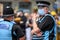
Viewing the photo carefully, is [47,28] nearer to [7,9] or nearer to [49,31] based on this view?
[49,31]

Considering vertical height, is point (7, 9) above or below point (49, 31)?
above

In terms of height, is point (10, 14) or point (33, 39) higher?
point (10, 14)

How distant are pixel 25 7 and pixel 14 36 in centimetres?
2076

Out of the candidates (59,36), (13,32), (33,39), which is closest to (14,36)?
(13,32)

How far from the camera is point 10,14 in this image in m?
6.28

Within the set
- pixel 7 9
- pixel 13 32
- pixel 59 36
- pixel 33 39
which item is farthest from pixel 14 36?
pixel 59 36

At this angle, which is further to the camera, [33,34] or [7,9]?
[33,34]

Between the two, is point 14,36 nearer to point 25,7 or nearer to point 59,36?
point 59,36

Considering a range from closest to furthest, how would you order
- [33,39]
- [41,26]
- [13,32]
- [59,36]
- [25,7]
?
[13,32] < [41,26] < [33,39] < [59,36] < [25,7]

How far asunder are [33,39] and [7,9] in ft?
3.91

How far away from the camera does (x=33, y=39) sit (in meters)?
7.16

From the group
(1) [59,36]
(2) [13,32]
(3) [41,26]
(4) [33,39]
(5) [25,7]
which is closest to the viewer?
(2) [13,32]

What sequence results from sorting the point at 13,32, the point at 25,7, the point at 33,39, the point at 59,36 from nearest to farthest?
the point at 13,32, the point at 33,39, the point at 59,36, the point at 25,7

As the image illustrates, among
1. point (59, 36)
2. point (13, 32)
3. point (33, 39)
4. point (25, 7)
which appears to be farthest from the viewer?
point (25, 7)
